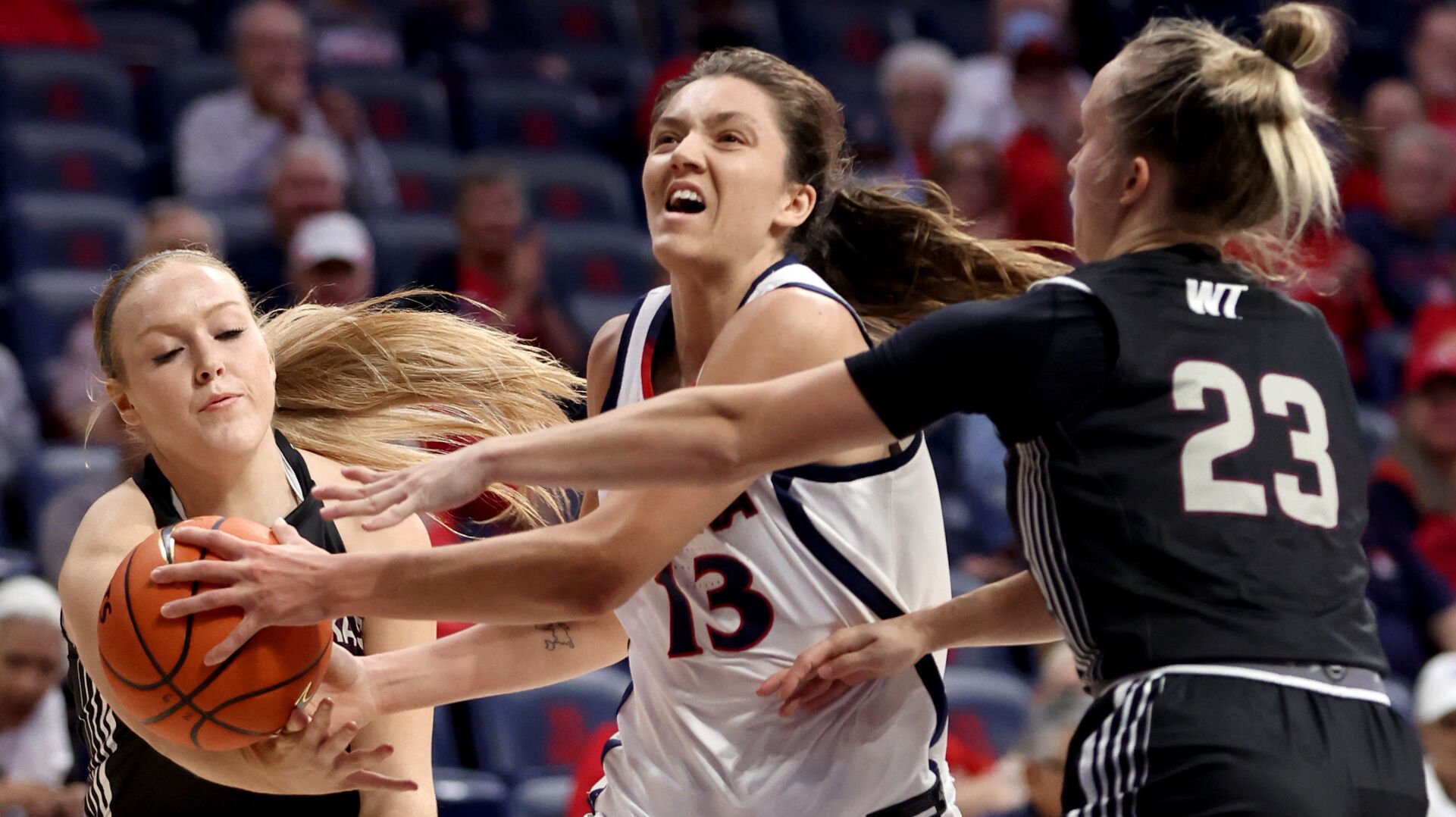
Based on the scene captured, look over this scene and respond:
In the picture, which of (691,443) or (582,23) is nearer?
A: (691,443)

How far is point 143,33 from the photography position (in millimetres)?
8852

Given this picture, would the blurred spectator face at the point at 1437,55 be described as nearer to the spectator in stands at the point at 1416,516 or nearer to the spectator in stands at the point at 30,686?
the spectator in stands at the point at 1416,516

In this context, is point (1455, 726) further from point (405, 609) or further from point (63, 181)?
point (63, 181)

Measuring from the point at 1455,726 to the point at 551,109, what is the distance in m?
5.45

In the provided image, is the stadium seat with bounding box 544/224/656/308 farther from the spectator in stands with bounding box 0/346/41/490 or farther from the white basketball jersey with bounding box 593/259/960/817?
the white basketball jersey with bounding box 593/259/960/817

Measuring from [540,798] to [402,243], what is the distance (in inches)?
123

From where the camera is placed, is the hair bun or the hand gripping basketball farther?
the hand gripping basketball

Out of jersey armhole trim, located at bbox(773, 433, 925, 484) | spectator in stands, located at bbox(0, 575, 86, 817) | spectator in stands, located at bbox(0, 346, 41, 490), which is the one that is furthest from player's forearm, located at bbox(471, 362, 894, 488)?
spectator in stands, located at bbox(0, 346, 41, 490)

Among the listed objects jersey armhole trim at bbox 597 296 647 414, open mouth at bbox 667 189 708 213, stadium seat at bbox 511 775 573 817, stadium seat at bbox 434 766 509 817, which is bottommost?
stadium seat at bbox 511 775 573 817

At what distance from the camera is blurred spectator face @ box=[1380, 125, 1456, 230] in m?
9.24

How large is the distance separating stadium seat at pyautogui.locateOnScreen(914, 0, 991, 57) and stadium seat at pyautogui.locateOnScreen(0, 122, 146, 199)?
495cm

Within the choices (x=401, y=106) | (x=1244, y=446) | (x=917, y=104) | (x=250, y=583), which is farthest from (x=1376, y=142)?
(x=250, y=583)

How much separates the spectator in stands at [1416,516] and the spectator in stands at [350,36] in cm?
507

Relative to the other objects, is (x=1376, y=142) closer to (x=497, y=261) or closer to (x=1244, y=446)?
(x=497, y=261)
